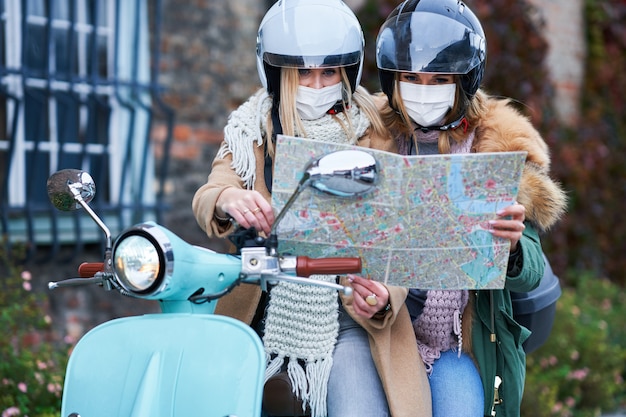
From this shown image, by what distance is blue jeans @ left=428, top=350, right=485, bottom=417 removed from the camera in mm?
2607

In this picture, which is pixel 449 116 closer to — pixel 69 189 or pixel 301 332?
pixel 301 332

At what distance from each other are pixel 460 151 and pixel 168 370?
1.12 metres

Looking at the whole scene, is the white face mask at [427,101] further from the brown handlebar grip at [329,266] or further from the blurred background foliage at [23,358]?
the blurred background foliage at [23,358]

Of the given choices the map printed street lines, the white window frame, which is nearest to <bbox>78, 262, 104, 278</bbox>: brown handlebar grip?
the map printed street lines

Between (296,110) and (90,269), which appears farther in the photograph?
(296,110)

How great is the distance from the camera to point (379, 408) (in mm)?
2543

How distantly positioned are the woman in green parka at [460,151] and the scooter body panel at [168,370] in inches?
31.0

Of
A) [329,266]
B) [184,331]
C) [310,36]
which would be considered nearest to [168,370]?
[184,331]

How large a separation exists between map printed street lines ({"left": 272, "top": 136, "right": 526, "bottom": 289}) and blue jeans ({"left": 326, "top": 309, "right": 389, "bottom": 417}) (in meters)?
0.35

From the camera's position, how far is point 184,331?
2.11 metres

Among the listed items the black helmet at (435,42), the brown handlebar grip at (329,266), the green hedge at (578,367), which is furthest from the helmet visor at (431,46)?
the green hedge at (578,367)

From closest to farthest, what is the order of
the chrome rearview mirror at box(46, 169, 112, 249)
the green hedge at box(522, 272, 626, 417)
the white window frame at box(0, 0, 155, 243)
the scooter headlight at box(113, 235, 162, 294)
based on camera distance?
the scooter headlight at box(113, 235, 162, 294) → the chrome rearview mirror at box(46, 169, 112, 249) → the white window frame at box(0, 0, 155, 243) → the green hedge at box(522, 272, 626, 417)

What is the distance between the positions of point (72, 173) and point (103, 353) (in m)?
0.47

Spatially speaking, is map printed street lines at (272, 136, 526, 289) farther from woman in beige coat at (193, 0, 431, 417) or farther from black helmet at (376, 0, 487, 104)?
black helmet at (376, 0, 487, 104)
